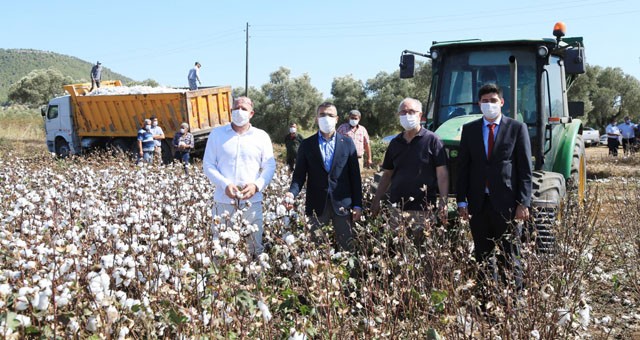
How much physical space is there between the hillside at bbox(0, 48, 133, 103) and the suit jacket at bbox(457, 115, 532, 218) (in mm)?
126667

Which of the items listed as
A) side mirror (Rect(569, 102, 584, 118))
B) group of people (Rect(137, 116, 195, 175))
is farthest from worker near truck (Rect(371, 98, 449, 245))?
group of people (Rect(137, 116, 195, 175))

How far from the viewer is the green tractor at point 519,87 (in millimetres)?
6512

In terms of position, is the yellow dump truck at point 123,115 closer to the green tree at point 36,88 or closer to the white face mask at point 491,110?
the white face mask at point 491,110

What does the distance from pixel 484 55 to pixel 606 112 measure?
47.6 meters

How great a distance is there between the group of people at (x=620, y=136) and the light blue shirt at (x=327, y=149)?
1770cm

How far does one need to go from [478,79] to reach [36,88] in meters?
67.0

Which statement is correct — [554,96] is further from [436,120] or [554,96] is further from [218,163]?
[218,163]

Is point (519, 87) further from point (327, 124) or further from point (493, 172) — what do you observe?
point (327, 124)

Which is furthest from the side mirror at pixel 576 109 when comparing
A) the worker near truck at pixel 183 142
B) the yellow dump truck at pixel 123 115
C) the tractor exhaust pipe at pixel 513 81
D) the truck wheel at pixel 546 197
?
the yellow dump truck at pixel 123 115

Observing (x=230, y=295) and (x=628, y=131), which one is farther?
(x=628, y=131)

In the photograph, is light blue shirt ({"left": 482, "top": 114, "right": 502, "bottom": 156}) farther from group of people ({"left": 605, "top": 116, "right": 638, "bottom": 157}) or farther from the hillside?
the hillside

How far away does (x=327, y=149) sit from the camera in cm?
537

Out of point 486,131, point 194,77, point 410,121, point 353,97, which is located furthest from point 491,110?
point 353,97

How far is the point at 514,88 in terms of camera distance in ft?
19.3
